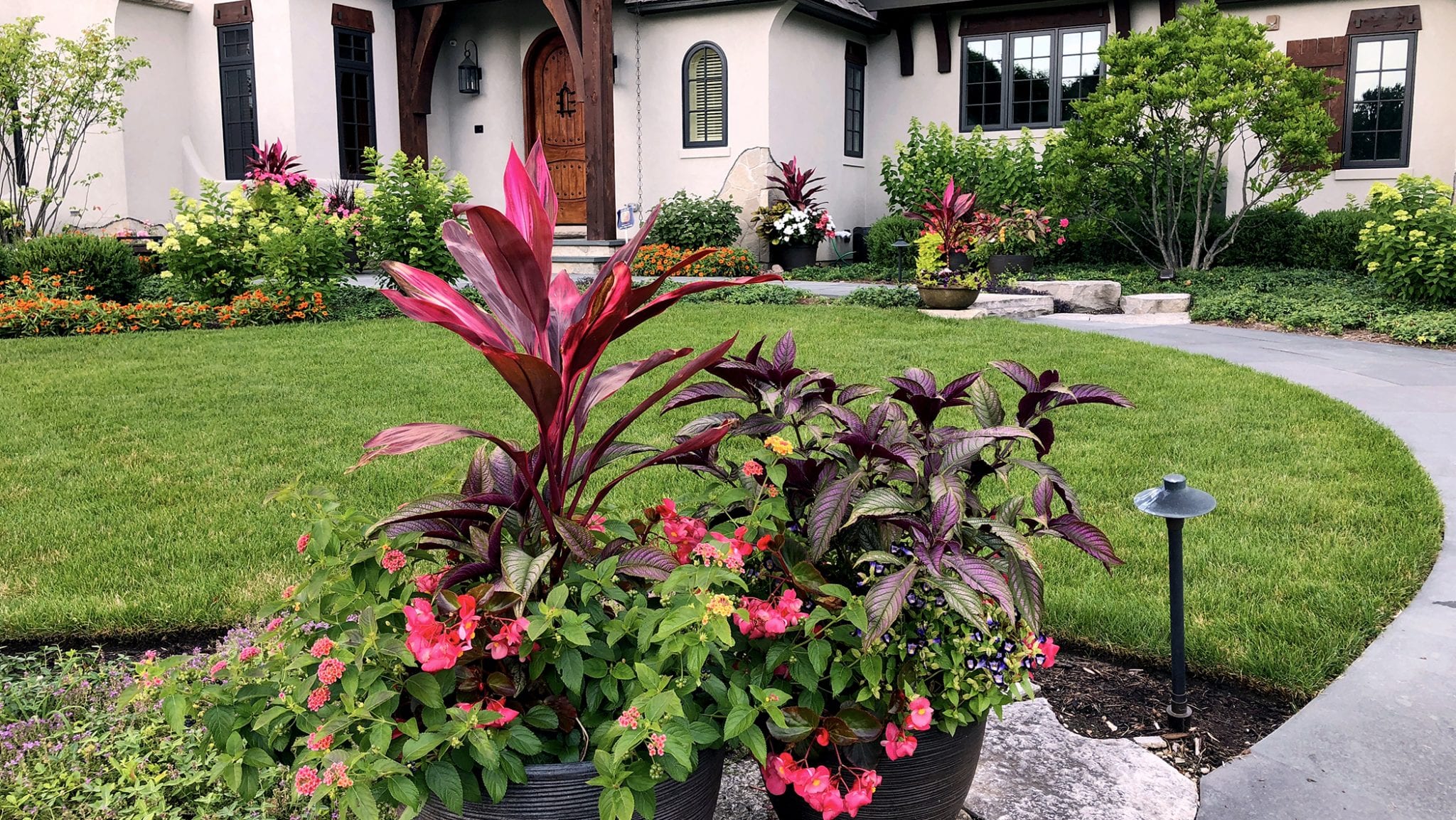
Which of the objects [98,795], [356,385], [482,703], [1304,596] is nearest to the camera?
[482,703]

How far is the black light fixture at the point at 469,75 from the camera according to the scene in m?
14.3

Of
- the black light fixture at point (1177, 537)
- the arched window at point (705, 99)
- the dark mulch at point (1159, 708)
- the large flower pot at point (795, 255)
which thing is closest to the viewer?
the black light fixture at point (1177, 537)

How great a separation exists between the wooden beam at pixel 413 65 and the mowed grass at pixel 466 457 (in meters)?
6.91

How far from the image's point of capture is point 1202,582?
10.3 ft

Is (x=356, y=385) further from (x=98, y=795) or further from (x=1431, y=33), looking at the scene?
(x=1431, y=33)

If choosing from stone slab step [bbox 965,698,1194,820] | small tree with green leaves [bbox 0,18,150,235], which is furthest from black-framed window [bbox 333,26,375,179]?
stone slab step [bbox 965,698,1194,820]

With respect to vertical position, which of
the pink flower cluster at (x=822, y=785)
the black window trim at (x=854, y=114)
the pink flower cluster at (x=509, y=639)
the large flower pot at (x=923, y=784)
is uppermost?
the black window trim at (x=854, y=114)

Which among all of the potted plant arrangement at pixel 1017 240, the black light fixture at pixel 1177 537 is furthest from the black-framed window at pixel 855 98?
the black light fixture at pixel 1177 537

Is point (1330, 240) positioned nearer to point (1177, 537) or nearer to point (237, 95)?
point (1177, 537)

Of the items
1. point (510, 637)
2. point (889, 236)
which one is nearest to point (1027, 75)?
point (889, 236)

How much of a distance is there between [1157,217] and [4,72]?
11916 millimetres

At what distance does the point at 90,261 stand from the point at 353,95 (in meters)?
4.52

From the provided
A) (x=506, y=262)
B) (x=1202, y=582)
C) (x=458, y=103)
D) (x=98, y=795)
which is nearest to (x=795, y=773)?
(x=506, y=262)

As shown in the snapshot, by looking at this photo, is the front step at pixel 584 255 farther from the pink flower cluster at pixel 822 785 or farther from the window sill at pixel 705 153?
the pink flower cluster at pixel 822 785
